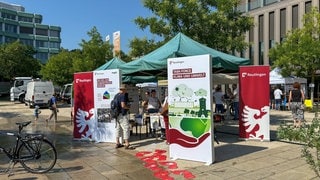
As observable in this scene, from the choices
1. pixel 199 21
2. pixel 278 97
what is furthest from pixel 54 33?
pixel 199 21

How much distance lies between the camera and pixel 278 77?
26797 millimetres

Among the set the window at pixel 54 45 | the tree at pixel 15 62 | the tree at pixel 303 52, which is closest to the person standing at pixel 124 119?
the tree at pixel 303 52

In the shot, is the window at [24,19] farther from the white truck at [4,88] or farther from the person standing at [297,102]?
the person standing at [297,102]

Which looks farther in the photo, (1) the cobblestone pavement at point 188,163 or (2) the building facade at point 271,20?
(2) the building facade at point 271,20

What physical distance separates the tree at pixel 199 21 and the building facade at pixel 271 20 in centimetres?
2390

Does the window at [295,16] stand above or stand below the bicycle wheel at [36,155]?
above

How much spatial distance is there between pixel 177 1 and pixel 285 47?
41.8 ft

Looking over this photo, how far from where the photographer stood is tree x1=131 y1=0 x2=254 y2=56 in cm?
1770

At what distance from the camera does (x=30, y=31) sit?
106312 mm

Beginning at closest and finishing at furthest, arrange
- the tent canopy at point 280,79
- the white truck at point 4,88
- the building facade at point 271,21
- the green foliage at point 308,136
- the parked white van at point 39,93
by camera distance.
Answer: the green foliage at point 308,136, the tent canopy at point 280,79, the parked white van at point 39,93, the building facade at point 271,21, the white truck at point 4,88

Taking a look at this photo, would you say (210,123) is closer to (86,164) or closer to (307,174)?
(307,174)

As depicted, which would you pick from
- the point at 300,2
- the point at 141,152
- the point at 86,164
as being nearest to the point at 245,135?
the point at 141,152

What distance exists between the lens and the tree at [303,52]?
2544cm

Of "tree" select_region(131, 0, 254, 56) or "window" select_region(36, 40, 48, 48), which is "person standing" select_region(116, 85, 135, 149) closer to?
"tree" select_region(131, 0, 254, 56)
